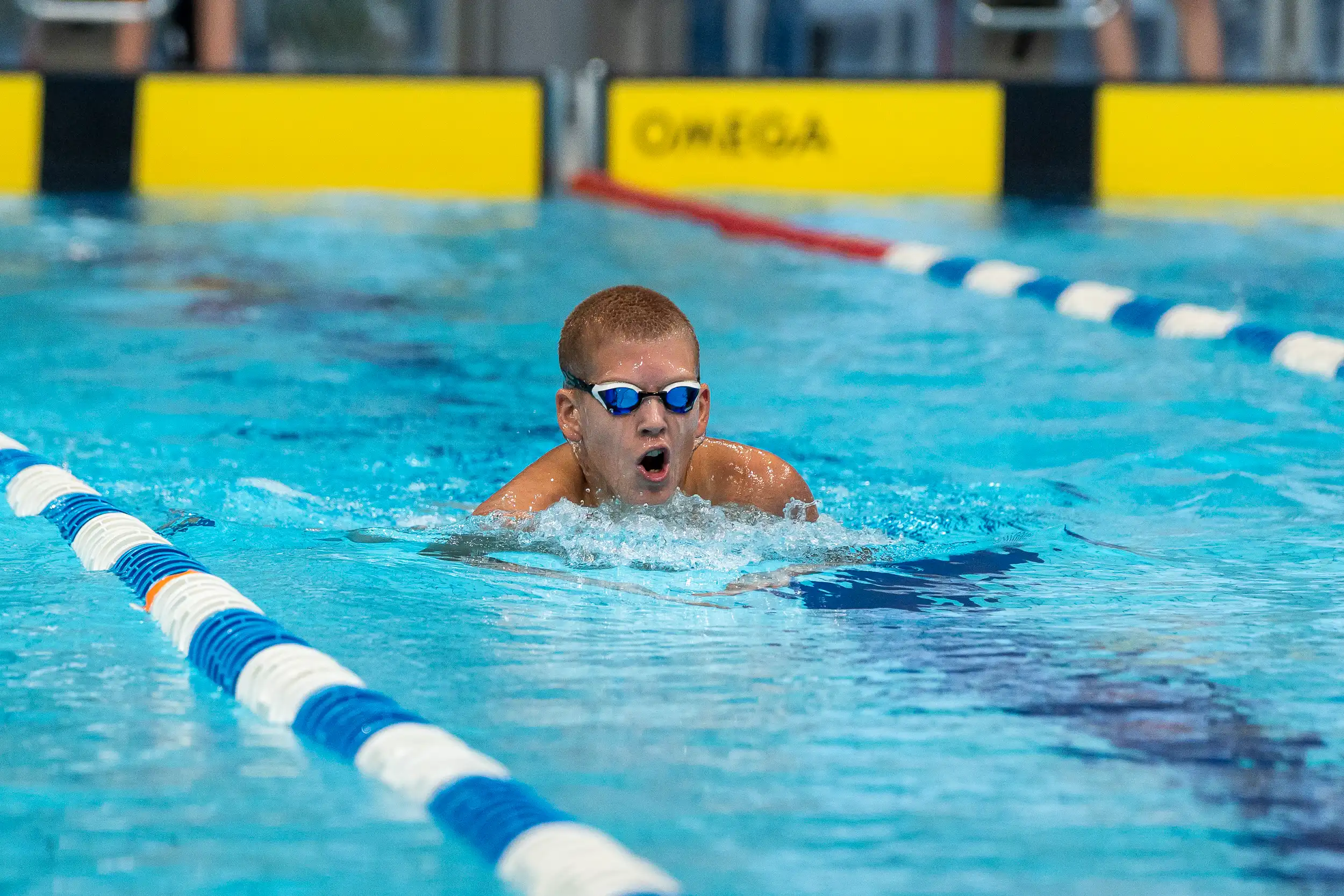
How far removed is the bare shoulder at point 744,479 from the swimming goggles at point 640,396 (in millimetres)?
390

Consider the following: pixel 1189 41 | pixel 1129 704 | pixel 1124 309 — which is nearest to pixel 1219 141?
pixel 1189 41

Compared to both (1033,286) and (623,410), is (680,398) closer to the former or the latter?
(623,410)

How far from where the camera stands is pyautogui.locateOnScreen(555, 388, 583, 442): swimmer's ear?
3.43 m

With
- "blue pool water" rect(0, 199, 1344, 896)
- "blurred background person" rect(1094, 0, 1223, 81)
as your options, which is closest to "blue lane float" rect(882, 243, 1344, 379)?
"blue pool water" rect(0, 199, 1344, 896)

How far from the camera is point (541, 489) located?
3.56 m

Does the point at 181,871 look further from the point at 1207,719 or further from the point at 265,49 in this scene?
the point at 265,49

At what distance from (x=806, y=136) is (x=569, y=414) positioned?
24.5ft

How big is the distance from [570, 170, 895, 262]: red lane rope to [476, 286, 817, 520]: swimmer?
4.90 meters

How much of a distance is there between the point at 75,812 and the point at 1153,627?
64.2 inches

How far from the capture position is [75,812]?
7.01ft

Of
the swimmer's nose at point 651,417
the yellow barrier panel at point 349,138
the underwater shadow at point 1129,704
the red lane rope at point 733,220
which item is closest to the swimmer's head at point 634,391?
the swimmer's nose at point 651,417

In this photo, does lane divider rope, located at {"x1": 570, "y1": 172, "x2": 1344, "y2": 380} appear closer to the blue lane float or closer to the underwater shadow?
the blue lane float

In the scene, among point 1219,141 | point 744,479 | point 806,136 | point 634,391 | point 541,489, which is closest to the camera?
point 634,391

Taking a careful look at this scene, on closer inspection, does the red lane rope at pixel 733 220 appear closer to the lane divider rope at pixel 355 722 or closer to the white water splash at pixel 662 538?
the white water splash at pixel 662 538
